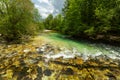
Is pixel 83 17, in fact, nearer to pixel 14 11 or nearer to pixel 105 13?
pixel 105 13

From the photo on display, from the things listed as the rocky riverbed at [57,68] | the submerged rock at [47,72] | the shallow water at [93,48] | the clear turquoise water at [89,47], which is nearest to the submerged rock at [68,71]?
the rocky riverbed at [57,68]

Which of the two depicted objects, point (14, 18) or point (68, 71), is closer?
point (68, 71)

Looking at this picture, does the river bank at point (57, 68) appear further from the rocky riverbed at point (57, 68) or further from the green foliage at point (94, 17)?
the green foliage at point (94, 17)

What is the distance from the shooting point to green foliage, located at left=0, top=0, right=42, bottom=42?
25234mm

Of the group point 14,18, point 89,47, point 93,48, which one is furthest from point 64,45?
point 14,18

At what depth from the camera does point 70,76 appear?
11.3m

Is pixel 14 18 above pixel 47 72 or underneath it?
above

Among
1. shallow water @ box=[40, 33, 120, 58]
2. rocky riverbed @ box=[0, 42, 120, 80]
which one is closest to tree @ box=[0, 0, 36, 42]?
shallow water @ box=[40, 33, 120, 58]

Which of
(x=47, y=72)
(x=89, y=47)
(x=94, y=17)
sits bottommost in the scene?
(x=89, y=47)

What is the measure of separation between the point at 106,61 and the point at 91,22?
19139 millimetres

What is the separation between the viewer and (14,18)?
83.5 ft

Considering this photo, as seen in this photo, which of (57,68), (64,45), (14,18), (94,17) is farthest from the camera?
(94,17)

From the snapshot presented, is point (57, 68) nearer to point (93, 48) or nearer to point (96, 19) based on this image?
point (93, 48)

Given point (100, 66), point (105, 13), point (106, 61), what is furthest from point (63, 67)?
point (105, 13)
